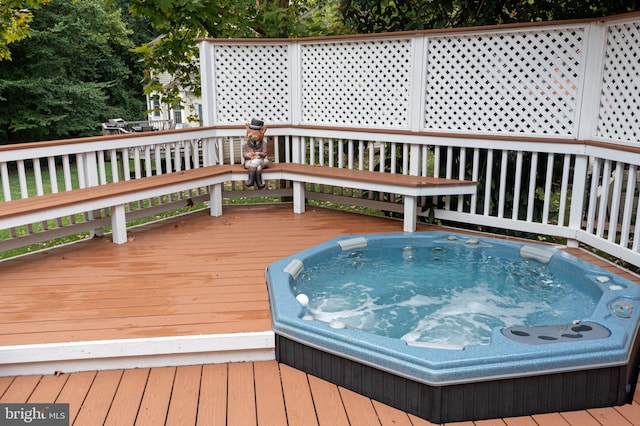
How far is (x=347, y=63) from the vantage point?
589 centimetres

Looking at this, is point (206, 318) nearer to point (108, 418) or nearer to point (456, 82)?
point (108, 418)

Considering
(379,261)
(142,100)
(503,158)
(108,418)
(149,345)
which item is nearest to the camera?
(108,418)

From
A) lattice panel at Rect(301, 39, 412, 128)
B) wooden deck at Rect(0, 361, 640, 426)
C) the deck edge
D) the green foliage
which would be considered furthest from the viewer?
lattice panel at Rect(301, 39, 412, 128)

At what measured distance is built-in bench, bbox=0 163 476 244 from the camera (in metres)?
4.26

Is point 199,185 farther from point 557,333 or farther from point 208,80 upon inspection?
point 557,333

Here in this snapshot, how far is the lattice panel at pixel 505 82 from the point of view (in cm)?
468

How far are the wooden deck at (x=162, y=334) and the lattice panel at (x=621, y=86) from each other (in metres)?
1.05

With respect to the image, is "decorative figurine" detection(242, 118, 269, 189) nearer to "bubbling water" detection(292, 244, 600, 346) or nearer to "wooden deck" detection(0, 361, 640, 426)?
"bubbling water" detection(292, 244, 600, 346)

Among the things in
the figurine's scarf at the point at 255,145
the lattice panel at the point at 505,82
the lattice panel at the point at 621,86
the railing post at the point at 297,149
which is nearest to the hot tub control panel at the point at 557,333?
the lattice panel at the point at 621,86

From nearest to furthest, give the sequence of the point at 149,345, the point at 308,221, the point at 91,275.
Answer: the point at 149,345 < the point at 91,275 < the point at 308,221

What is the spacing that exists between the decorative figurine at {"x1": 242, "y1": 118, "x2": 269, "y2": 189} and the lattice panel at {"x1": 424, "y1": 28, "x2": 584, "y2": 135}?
174 cm

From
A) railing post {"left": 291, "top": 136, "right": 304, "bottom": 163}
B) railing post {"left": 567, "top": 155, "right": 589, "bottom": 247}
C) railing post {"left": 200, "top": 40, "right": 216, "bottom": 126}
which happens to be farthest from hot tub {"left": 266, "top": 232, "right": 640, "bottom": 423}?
railing post {"left": 200, "top": 40, "right": 216, "bottom": 126}

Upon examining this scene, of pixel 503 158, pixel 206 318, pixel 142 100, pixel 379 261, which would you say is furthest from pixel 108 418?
pixel 142 100

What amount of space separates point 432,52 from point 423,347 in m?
3.53
